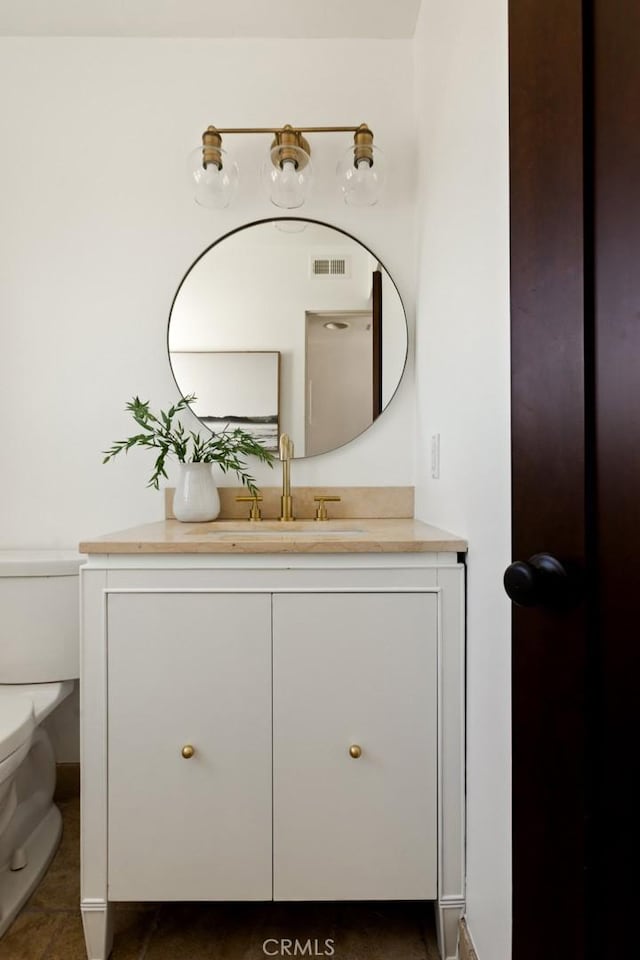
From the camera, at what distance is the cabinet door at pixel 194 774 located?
3.70 ft

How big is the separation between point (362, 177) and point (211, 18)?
2.36 ft

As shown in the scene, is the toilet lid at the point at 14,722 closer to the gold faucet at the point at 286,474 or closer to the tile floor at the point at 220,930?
the tile floor at the point at 220,930

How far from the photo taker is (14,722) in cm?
124

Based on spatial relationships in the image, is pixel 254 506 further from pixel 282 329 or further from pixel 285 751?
pixel 285 751

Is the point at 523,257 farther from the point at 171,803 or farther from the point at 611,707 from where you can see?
the point at 171,803

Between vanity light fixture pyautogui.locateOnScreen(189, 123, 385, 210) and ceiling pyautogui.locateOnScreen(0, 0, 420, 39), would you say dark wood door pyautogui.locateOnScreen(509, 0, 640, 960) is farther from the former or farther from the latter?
ceiling pyautogui.locateOnScreen(0, 0, 420, 39)

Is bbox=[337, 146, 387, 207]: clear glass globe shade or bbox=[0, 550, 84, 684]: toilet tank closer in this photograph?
bbox=[0, 550, 84, 684]: toilet tank

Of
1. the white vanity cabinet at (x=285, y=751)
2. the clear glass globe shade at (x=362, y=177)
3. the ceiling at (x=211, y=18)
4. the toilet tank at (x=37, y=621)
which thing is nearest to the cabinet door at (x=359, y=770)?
the white vanity cabinet at (x=285, y=751)

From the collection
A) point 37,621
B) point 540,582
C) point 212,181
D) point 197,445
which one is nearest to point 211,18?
point 212,181

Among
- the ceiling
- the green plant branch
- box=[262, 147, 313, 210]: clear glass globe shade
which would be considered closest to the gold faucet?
the green plant branch

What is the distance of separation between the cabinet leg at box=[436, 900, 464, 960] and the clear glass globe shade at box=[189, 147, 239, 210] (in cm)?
195

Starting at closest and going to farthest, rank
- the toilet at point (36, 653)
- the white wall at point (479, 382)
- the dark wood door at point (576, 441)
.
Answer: the dark wood door at point (576, 441) < the white wall at point (479, 382) < the toilet at point (36, 653)

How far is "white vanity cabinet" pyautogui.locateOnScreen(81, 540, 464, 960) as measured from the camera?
1.13 meters

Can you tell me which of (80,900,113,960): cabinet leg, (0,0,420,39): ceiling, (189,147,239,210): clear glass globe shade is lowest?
(80,900,113,960): cabinet leg
